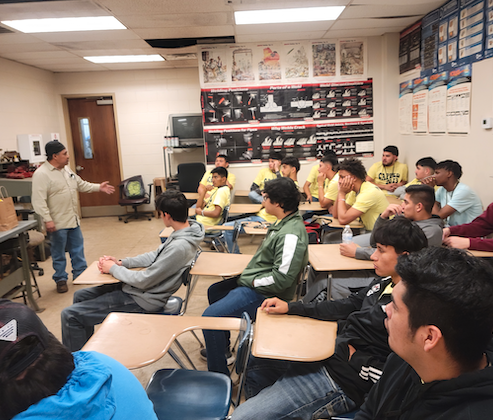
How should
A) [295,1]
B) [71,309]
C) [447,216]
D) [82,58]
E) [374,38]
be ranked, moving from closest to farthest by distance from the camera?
[71,309] < [447,216] < [295,1] < [374,38] < [82,58]

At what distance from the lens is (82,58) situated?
20.3 ft

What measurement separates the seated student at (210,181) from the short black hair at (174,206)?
244cm

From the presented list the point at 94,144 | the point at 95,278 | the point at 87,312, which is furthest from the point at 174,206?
the point at 94,144

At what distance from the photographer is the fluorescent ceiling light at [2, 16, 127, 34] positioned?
416 cm

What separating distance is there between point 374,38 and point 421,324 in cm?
587

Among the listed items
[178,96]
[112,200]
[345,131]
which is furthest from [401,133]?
[112,200]

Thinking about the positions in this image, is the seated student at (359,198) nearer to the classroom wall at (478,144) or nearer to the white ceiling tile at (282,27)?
the classroom wall at (478,144)

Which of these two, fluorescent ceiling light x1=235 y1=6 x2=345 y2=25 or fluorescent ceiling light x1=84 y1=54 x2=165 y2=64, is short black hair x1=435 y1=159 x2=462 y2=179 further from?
fluorescent ceiling light x1=84 y1=54 x2=165 y2=64

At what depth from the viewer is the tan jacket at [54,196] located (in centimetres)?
380

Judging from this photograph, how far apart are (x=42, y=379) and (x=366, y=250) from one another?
7.08ft

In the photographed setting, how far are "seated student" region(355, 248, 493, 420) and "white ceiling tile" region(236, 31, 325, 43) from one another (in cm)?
510

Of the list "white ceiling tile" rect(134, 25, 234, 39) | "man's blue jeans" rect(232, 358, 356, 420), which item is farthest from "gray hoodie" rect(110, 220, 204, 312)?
"white ceiling tile" rect(134, 25, 234, 39)

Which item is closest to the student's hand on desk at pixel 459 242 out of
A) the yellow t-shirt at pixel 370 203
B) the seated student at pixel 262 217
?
the yellow t-shirt at pixel 370 203

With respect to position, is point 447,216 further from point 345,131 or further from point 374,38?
point 374,38
